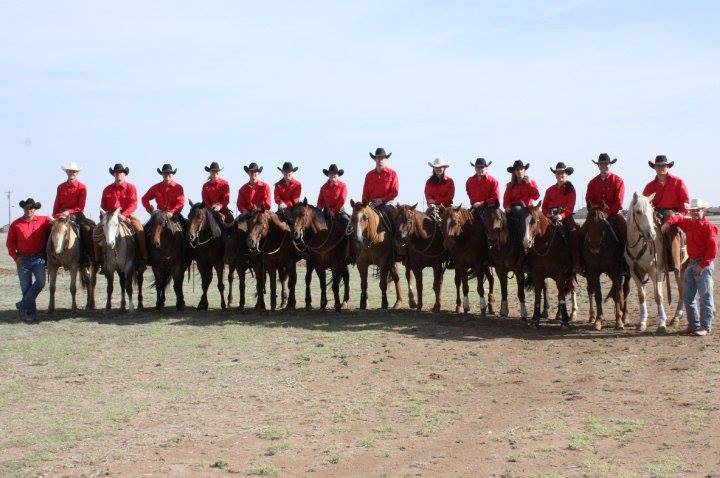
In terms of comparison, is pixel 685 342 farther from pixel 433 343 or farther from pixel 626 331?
pixel 433 343

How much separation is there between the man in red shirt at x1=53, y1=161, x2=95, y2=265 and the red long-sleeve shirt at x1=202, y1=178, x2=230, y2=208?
248 cm

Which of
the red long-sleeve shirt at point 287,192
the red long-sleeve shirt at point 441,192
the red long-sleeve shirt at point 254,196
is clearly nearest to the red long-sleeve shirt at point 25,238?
the red long-sleeve shirt at point 254,196

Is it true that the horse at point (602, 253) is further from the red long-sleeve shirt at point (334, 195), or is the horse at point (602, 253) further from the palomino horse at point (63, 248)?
the palomino horse at point (63, 248)

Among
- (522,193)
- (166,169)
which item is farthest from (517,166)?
(166,169)

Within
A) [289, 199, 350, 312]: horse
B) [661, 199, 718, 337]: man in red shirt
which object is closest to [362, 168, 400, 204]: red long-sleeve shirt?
[289, 199, 350, 312]: horse

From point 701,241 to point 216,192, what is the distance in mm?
9373

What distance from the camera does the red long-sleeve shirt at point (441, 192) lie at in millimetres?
16875

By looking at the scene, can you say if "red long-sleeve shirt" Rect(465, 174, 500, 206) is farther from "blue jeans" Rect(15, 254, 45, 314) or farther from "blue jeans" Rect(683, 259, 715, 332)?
"blue jeans" Rect(15, 254, 45, 314)

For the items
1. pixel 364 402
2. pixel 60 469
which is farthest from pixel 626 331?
pixel 60 469

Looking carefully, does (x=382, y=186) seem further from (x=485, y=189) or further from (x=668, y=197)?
(x=668, y=197)

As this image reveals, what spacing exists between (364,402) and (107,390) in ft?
10.8

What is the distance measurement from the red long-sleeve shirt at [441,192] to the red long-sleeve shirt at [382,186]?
68 cm

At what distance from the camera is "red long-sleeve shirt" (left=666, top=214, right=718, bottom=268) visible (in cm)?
1316

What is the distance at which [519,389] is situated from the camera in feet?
33.6
